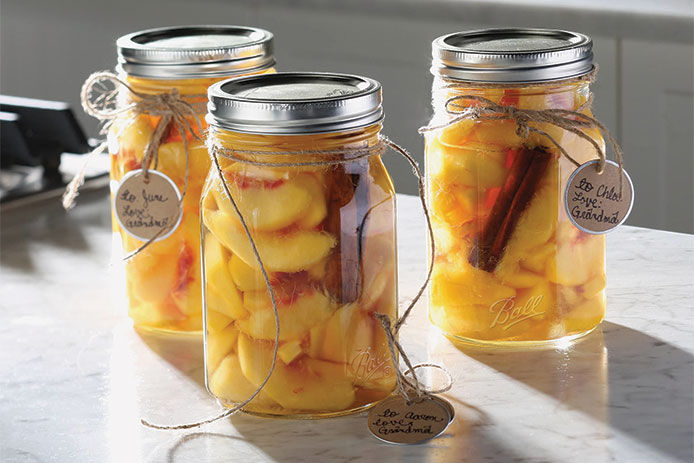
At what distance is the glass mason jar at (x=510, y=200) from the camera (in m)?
0.82

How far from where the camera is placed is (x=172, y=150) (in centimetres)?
90

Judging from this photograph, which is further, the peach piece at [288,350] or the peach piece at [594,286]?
the peach piece at [594,286]

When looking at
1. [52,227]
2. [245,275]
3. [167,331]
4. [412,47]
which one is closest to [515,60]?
[245,275]

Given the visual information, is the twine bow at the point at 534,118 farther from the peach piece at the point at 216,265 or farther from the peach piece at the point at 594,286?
the peach piece at the point at 216,265

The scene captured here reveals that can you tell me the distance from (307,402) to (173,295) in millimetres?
217

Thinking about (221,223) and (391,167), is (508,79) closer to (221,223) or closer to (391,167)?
(221,223)

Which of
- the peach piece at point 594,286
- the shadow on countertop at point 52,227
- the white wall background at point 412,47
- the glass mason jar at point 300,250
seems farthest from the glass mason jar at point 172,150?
the white wall background at point 412,47

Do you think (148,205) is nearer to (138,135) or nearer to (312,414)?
(138,135)

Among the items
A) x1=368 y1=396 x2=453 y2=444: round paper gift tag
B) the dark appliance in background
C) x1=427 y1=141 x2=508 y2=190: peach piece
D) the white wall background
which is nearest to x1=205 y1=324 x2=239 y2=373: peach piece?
x1=368 y1=396 x2=453 y2=444: round paper gift tag

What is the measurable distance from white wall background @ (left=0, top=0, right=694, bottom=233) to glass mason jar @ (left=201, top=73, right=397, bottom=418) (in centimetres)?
125

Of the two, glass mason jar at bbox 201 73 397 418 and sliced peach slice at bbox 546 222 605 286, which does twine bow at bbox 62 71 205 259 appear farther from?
sliced peach slice at bbox 546 222 605 286

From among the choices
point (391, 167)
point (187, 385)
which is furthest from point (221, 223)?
point (391, 167)

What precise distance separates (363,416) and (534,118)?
25 cm

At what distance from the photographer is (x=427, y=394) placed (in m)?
0.77
